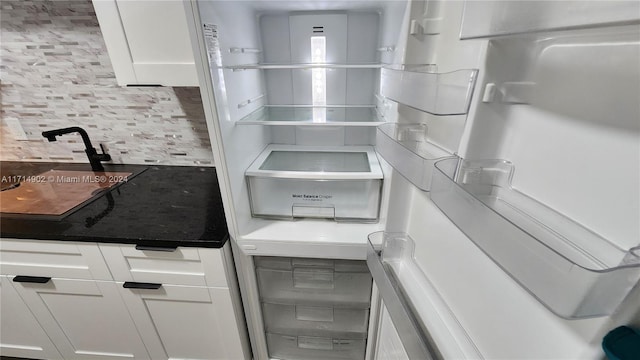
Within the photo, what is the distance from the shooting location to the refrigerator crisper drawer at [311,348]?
1.40 metres

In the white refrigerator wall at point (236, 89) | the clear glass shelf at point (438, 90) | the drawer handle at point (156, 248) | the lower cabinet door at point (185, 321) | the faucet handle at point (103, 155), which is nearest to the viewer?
the clear glass shelf at point (438, 90)

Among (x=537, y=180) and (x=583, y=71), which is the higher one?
(x=583, y=71)

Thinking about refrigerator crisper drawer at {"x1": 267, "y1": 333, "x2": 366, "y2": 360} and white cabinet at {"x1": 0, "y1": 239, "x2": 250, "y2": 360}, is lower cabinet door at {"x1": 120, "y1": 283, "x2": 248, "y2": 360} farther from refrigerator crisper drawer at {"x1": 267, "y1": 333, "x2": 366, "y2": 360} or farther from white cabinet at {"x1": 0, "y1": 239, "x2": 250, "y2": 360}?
refrigerator crisper drawer at {"x1": 267, "y1": 333, "x2": 366, "y2": 360}

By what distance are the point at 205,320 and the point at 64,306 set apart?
640mm

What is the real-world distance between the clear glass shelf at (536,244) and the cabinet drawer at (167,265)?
881 mm

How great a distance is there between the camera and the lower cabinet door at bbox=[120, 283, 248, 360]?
112 cm

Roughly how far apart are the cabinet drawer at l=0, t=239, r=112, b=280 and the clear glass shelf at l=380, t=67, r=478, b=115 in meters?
1.23

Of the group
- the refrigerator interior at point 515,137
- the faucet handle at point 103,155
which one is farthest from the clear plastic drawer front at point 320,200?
the faucet handle at point 103,155

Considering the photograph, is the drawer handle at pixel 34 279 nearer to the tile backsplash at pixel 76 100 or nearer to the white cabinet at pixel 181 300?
the white cabinet at pixel 181 300

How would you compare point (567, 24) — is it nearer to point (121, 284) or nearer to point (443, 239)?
point (443, 239)

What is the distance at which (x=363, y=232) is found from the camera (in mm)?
1112

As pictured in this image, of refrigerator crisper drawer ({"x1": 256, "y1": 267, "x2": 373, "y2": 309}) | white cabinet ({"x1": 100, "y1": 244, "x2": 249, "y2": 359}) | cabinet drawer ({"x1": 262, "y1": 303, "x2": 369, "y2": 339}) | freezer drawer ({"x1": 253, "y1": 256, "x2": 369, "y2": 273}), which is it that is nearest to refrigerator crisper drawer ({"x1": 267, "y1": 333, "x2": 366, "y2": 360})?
cabinet drawer ({"x1": 262, "y1": 303, "x2": 369, "y2": 339})

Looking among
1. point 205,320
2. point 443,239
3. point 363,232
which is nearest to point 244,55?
point 363,232

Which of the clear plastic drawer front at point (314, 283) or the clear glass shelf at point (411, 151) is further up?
the clear glass shelf at point (411, 151)
